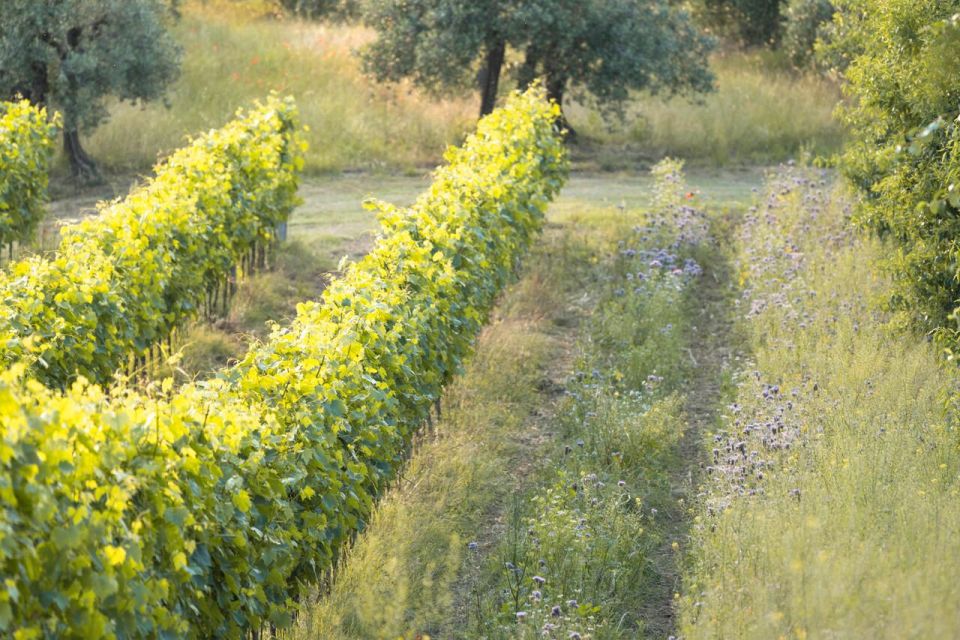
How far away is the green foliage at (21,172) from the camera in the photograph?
10945 millimetres

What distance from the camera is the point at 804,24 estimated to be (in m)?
22.3

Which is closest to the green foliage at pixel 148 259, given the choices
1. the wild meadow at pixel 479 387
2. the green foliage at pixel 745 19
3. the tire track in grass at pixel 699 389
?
the wild meadow at pixel 479 387

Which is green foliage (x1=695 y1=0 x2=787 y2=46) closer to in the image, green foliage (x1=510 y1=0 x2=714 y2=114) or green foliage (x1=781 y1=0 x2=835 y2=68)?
green foliage (x1=781 y1=0 x2=835 y2=68)

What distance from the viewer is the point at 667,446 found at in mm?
8352

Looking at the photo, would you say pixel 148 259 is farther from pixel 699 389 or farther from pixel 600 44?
pixel 600 44

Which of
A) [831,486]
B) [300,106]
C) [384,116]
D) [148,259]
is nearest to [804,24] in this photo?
[384,116]

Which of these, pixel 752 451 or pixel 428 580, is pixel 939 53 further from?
pixel 428 580

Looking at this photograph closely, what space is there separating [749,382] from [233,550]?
478 cm

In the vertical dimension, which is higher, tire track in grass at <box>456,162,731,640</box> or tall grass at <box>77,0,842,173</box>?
tall grass at <box>77,0,842,173</box>

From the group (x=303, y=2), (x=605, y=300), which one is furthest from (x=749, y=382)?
(x=303, y=2)

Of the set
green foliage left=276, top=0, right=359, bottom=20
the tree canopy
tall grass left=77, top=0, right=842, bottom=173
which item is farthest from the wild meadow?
green foliage left=276, top=0, right=359, bottom=20

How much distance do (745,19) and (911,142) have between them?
20.1 m

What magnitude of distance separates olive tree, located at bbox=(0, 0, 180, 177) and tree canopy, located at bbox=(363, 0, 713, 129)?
11.4ft

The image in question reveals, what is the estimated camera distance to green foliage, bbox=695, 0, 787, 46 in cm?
2656
